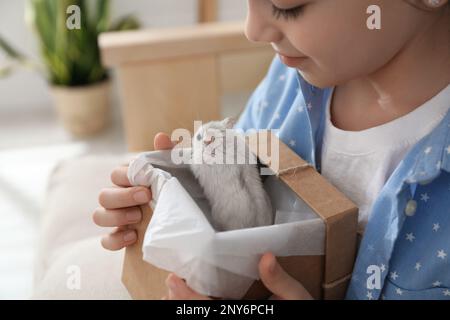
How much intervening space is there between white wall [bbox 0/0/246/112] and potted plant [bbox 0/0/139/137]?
71 millimetres

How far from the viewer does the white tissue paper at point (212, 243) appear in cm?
45

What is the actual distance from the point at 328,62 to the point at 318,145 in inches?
5.8

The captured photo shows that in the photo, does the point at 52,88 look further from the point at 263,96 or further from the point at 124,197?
the point at 124,197

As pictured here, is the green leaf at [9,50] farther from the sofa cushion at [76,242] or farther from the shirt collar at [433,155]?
the shirt collar at [433,155]

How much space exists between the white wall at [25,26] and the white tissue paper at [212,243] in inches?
54.5

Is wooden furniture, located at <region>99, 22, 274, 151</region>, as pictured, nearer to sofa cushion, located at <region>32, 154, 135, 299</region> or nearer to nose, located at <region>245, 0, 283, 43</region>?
sofa cushion, located at <region>32, 154, 135, 299</region>

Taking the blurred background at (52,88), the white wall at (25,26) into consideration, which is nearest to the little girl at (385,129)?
the blurred background at (52,88)

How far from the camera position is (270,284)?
487mm

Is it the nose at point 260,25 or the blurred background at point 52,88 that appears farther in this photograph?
the blurred background at point 52,88

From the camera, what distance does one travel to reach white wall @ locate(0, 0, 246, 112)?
5.96 feet

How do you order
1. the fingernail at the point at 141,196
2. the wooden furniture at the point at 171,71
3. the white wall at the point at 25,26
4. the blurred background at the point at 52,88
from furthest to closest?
the white wall at the point at 25,26
the blurred background at the point at 52,88
the wooden furniture at the point at 171,71
the fingernail at the point at 141,196

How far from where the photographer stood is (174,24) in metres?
1.85

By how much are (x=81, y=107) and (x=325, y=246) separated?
1.32 meters
